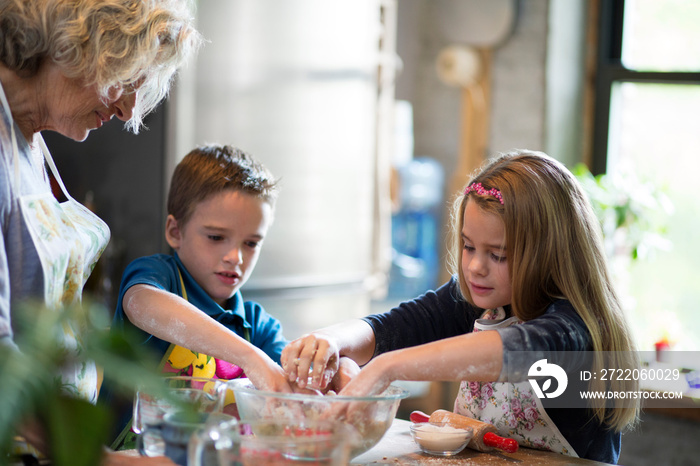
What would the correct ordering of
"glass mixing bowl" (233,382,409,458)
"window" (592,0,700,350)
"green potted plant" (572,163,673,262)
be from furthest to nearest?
"window" (592,0,700,350), "green potted plant" (572,163,673,262), "glass mixing bowl" (233,382,409,458)

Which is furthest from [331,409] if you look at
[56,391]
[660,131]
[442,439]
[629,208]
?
[660,131]

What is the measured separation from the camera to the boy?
1240 mm

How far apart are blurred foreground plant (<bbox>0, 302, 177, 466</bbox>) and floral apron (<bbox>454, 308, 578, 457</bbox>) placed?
0.75m

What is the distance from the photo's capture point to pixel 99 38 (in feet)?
3.32

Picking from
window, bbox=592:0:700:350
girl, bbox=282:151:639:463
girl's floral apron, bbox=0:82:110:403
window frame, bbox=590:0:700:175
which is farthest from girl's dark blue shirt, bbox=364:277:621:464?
window frame, bbox=590:0:700:175

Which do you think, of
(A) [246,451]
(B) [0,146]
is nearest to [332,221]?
(B) [0,146]

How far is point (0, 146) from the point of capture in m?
0.91

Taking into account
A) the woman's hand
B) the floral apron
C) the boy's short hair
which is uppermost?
the boy's short hair

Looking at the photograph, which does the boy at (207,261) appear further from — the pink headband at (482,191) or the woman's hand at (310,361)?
the pink headband at (482,191)

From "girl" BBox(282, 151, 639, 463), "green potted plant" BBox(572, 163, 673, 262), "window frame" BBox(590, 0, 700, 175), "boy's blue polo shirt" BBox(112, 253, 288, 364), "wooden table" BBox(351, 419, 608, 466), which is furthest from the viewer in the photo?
"window frame" BBox(590, 0, 700, 175)

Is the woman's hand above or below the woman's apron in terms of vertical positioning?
below

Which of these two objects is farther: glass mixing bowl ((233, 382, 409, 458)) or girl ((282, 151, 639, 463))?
girl ((282, 151, 639, 463))

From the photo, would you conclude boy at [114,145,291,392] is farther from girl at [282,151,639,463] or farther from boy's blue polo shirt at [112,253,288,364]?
girl at [282,151,639,463]

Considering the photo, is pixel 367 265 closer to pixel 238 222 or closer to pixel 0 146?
pixel 238 222
